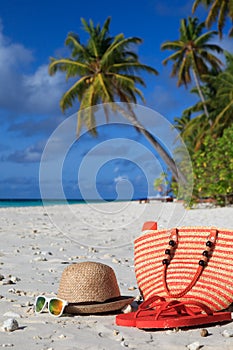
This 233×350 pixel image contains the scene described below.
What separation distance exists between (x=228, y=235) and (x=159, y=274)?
58cm

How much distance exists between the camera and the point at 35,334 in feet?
10.3

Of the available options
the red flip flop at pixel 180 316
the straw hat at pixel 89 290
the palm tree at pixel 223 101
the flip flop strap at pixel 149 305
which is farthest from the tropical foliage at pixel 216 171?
the red flip flop at pixel 180 316

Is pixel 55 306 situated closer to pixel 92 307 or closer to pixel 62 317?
pixel 62 317

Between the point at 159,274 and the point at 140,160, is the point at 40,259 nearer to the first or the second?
the point at 140,160

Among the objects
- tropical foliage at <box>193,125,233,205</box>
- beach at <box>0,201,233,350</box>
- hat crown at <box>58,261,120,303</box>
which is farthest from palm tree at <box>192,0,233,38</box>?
hat crown at <box>58,261,120,303</box>

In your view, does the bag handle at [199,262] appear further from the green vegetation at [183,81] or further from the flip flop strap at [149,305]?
the green vegetation at [183,81]

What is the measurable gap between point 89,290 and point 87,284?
51mm

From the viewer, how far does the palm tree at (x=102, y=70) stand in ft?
83.9

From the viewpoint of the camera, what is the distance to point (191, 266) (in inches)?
142

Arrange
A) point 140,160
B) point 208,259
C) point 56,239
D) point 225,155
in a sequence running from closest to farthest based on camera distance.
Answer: point 208,259
point 140,160
point 56,239
point 225,155

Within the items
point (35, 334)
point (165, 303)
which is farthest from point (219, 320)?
point (35, 334)

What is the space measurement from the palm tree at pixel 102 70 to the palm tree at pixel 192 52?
16.0 ft

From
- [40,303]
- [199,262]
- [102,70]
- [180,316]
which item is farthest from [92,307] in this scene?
[102,70]

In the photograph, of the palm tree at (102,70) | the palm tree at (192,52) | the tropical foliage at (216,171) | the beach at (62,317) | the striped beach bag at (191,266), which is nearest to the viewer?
the beach at (62,317)
